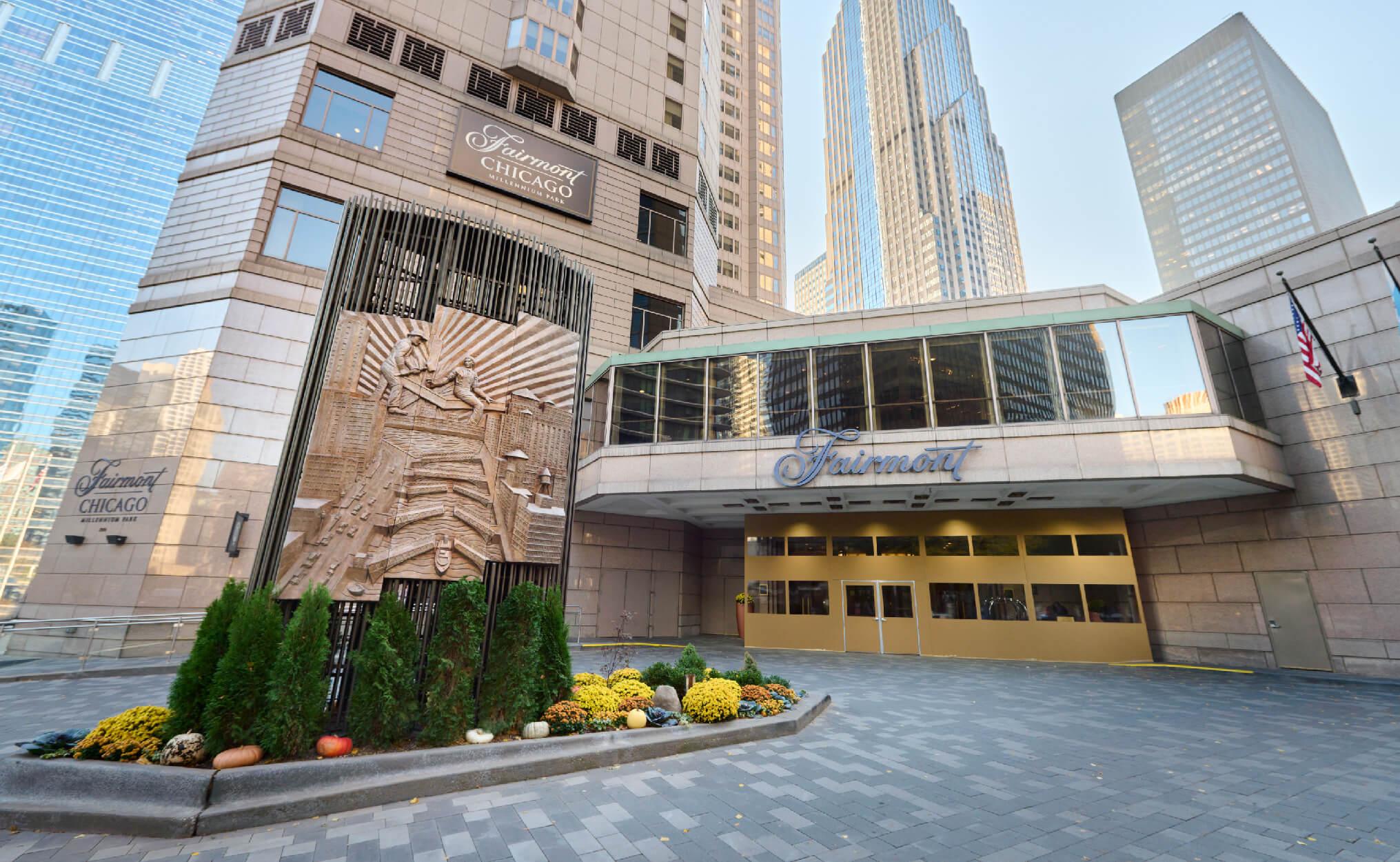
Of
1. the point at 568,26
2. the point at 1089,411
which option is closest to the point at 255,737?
the point at 1089,411

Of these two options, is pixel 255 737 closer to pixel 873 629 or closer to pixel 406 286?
pixel 406 286

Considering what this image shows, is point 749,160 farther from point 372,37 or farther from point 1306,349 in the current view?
point 1306,349

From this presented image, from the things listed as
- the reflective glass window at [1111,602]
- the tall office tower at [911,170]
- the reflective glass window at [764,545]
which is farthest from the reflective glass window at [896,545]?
the tall office tower at [911,170]

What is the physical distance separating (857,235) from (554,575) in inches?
6247

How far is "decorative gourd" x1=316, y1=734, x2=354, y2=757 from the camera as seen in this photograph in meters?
7.07

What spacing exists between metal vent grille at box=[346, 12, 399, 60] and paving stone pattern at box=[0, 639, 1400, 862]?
25786mm

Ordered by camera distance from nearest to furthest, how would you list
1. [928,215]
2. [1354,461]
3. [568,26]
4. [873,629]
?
1. [1354,461]
2. [873,629]
3. [568,26]
4. [928,215]

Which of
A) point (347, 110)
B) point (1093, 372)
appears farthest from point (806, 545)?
point (347, 110)

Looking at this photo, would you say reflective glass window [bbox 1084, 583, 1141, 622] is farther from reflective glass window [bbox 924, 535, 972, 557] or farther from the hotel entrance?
the hotel entrance

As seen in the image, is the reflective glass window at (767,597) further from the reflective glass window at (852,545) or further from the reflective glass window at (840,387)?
the reflective glass window at (840,387)

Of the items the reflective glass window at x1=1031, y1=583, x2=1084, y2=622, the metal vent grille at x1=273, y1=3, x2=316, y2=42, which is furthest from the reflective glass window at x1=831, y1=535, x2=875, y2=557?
the metal vent grille at x1=273, y1=3, x2=316, y2=42

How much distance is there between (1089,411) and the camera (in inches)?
674

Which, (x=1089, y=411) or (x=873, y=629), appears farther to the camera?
(x=873, y=629)

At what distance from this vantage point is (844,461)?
18.4 metres
